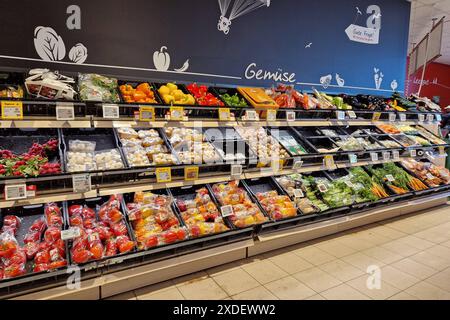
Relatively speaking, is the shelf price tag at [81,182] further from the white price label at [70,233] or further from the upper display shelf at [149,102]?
the upper display shelf at [149,102]

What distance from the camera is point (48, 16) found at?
95.3 inches

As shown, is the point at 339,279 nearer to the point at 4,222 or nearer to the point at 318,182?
the point at 318,182

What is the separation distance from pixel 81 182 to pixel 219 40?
6.97 ft

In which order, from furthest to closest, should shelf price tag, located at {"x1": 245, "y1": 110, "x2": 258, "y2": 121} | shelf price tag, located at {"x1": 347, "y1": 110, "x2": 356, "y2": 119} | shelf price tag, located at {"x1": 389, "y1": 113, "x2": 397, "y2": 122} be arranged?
shelf price tag, located at {"x1": 389, "y1": 113, "x2": 397, "y2": 122}, shelf price tag, located at {"x1": 347, "y1": 110, "x2": 356, "y2": 119}, shelf price tag, located at {"x1": 245, "y1": 110, "x2": 258, "y2": 121}

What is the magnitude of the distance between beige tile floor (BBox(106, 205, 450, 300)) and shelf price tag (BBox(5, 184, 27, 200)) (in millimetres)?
917

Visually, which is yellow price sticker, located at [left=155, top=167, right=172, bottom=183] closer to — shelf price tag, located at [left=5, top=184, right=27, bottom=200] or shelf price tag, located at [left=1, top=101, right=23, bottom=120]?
shelf price tag, located at [left=5, top=184, right=27, bottom=200]

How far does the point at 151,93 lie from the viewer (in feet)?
8.30

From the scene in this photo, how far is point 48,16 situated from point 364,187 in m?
3.45

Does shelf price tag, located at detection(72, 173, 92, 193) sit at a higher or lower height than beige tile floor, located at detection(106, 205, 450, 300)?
higher

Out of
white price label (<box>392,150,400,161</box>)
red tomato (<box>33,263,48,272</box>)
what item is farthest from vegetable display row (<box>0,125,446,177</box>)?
red tomato (<box>33,263,48,272</box>)

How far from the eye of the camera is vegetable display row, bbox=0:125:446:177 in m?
2.05

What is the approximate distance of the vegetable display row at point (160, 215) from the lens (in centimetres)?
190

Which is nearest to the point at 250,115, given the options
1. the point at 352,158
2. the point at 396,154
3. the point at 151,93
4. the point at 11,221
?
the point at 151,93

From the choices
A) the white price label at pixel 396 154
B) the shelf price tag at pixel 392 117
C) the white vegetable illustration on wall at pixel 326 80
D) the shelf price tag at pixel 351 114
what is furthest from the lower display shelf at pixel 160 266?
the white vegetable illustration on wall at pixel 326 80
